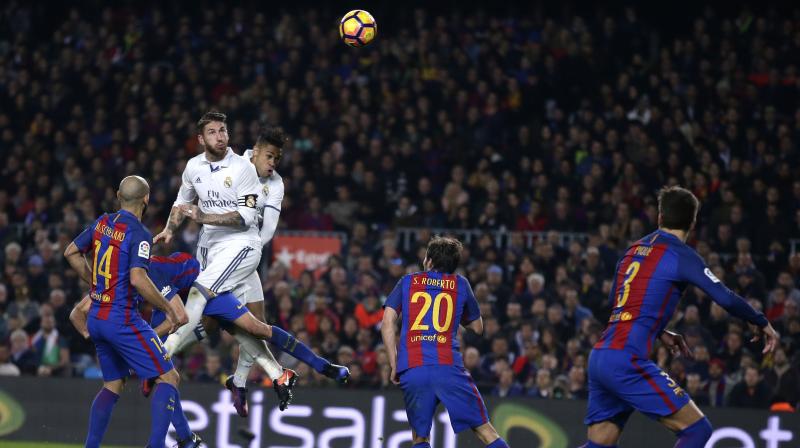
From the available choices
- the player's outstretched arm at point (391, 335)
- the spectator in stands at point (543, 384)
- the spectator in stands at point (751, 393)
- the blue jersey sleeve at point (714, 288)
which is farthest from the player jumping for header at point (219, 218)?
the spectator in stands at point (751, 393)

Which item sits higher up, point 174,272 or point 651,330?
point 174,272

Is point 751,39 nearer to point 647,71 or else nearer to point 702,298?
point 647,71

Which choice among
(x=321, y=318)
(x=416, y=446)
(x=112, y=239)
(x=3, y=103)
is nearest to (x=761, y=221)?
(x=321, y=318)

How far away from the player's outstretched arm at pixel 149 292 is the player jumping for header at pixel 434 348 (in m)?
1.50

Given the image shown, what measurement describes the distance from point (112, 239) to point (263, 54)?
12.7 meters

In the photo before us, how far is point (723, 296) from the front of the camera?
23.8 feet

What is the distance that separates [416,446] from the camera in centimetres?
867

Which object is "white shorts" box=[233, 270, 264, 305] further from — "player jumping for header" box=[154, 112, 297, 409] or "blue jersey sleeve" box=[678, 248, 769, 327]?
"blue jersey sleeve" box=[678, 248, 769, 327]

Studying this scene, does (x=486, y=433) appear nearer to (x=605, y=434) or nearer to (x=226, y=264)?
(x=605, y=434)

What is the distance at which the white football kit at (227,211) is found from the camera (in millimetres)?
9680

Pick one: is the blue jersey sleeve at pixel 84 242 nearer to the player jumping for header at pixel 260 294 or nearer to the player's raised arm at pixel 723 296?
the player jumping for header at pixel 260 294

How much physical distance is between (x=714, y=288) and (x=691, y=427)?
0.86 m

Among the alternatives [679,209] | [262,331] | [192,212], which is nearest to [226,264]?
[192,212]

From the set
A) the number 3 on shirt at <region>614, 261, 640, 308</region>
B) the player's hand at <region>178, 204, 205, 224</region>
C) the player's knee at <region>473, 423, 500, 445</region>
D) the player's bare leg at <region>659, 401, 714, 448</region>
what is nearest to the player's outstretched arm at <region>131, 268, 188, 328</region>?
the player's hand at <region>178, 204, 205, 224</region>
